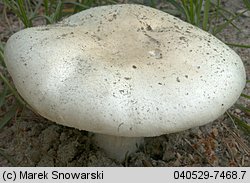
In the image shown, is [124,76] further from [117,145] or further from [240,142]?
[240,142]

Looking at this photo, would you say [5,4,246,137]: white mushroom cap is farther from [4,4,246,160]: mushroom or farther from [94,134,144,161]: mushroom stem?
[94,134,144,161]: mushroom stem

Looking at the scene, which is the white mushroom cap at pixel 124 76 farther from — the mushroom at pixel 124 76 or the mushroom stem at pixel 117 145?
the mushroom stem at pixel 117 145

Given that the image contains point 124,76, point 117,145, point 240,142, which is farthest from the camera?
point 240,142

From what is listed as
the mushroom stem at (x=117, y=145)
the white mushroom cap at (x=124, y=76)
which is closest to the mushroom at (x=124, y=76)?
the white mushroom cap at (x=124, y=76)

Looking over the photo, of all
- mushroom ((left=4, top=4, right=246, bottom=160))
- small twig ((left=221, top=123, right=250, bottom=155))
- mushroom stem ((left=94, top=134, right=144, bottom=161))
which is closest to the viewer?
mushroom ((left=4, top=4, right=246, bottom=160))

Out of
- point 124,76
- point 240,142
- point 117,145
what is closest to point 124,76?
point 124,76

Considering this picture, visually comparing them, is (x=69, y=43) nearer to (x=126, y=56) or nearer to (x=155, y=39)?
(x=126, y=56)

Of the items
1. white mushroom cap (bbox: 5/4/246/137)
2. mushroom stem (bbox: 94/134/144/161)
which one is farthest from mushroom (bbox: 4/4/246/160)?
mushroom stem (bbox: 94/134/144/161)
